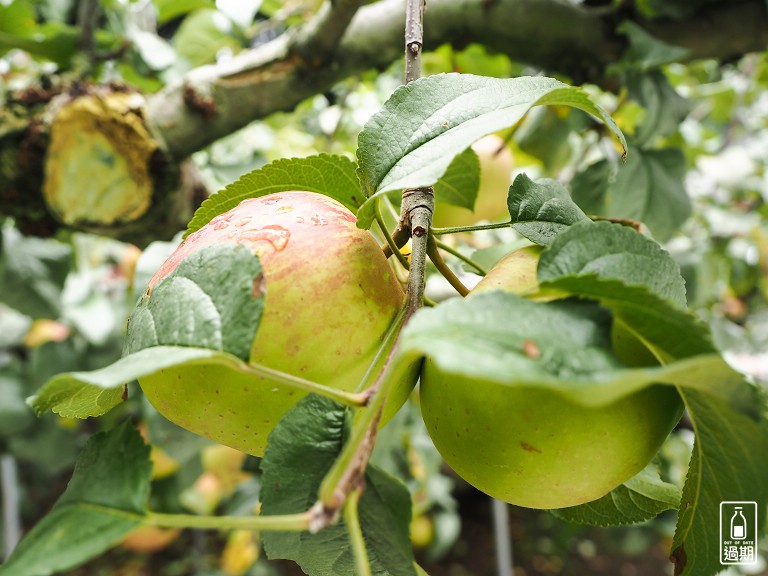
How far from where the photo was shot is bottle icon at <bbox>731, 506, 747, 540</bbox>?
0.31 meters

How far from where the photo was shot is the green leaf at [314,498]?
304 millimetres

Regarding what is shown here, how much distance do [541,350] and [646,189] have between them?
68 centimetres

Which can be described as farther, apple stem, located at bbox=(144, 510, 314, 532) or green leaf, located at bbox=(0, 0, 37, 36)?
green leaf, located at bbox=(0, 0, 37, 36)

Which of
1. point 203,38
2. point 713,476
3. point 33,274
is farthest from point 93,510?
point 203,38

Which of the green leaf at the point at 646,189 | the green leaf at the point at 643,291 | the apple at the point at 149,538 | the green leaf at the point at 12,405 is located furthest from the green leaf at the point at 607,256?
the apple at the point at 149,538

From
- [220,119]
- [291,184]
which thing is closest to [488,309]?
[291,184]

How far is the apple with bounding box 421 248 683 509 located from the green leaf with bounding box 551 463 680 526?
0.06m

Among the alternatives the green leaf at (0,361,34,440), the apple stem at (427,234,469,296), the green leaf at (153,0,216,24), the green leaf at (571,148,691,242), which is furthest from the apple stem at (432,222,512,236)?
the green leaf at (0,361,34,440)

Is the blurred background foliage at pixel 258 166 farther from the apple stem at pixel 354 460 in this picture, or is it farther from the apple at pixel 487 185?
the apple stem at pixel 354 460

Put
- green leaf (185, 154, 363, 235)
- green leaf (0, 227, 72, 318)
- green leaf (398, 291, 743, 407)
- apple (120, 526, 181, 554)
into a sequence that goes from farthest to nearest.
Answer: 1. apple (120, 526, 181, 554)
2. green leaf (0, 227, 72, 318)
3. green leaf (185, 154, 363, 235)
4. green leaf (398, 291, 743, 407)

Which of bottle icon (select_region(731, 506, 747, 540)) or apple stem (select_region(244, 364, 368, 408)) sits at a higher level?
apple stem (select_region(244, 364, 368, 408))

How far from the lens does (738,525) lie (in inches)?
12.5

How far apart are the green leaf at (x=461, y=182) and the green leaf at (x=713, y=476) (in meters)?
0.27

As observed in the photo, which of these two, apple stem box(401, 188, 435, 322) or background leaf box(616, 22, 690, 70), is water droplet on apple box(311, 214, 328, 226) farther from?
background leaf box(616, 22, 690, 70)
